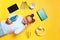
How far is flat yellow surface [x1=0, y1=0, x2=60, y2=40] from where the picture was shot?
940mm

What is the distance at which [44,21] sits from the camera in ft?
3.21

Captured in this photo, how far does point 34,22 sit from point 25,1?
15 cm

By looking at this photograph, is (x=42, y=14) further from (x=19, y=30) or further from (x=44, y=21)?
(x=19, y=30)

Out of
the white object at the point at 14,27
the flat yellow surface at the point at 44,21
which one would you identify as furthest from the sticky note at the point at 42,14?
the white object at the point at 14,27

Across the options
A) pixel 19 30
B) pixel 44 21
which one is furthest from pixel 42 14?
pixel 19 30

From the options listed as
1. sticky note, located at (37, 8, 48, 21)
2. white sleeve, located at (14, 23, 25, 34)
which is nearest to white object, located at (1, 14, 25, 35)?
white sleeve, located at (14, 23, 25, 34)

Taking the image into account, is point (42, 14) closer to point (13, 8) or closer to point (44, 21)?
point (44, 21)

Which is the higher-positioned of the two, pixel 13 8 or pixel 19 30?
pixel 13 8

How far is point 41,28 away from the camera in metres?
0.95

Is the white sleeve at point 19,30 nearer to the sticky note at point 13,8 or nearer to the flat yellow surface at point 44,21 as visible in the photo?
the flat yellow surface at point 44,21

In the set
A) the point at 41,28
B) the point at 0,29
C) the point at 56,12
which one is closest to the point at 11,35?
the point at 0,29

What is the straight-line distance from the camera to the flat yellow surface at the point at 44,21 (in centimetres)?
94

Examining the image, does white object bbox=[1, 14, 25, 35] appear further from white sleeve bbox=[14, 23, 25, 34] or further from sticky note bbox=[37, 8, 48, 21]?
sticky note bbox=[37, 8, 48, 21]

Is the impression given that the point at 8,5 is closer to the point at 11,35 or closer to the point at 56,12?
the point at 11,35
